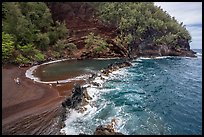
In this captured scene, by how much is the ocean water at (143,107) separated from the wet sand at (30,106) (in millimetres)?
2064

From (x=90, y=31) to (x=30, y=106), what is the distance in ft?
179

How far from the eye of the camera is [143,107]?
29750 millimetres

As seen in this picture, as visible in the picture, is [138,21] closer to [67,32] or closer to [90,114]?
[67,32]

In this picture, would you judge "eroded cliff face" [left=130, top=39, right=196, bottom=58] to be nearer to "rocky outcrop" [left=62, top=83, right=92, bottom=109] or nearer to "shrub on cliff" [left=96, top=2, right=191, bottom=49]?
"shrub on cliff" [left=96, top=2, right=191, bottom=49]

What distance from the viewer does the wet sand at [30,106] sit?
22.6 m

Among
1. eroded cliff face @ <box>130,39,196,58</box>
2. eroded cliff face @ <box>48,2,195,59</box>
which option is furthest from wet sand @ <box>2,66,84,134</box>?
eroded cliff face @ <box>130,39,196,58</box>

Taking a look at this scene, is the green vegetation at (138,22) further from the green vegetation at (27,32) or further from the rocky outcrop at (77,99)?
the rocky outcrop at (77,99)

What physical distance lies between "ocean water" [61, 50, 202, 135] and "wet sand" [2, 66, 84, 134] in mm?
2064

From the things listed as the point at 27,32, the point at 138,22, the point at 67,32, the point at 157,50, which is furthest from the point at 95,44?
the point at 157,50

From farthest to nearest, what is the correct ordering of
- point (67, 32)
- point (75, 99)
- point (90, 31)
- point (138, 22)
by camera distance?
point (138, 22) < point (90, 31) < point (67, 32) < point (75, 99)

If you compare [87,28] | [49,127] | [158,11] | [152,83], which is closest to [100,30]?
[87,28]

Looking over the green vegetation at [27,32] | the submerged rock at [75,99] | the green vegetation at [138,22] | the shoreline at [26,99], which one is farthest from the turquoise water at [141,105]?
the green vegetation at [138,22]

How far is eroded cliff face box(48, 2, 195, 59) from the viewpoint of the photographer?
76312 millimetres

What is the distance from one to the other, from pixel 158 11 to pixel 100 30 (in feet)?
75.7
